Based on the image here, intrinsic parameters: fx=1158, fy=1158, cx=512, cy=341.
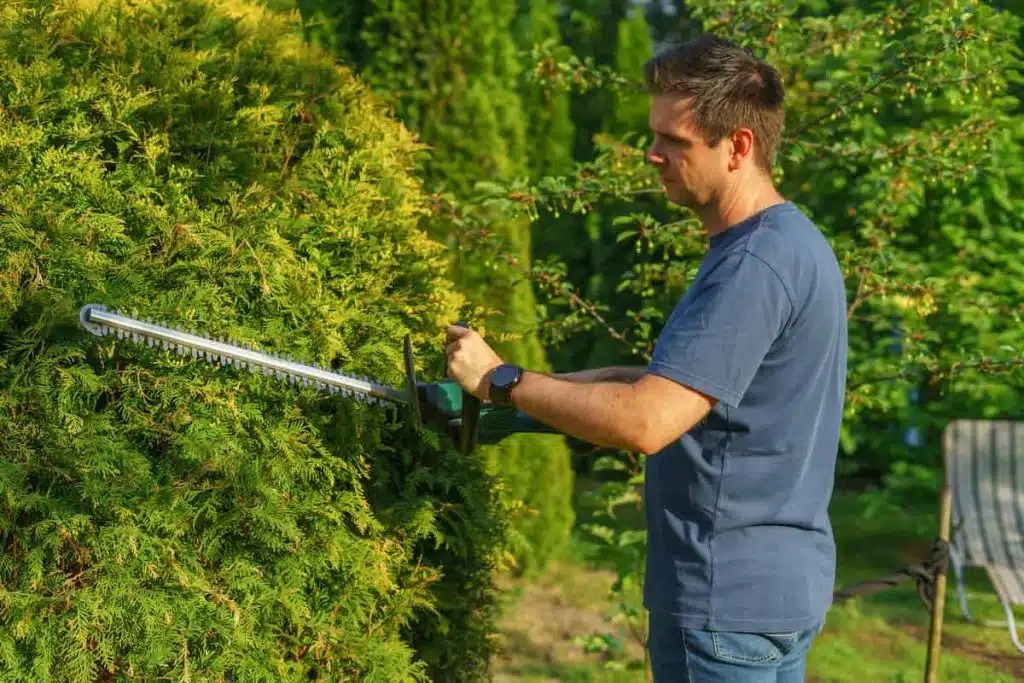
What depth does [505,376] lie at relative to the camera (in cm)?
214

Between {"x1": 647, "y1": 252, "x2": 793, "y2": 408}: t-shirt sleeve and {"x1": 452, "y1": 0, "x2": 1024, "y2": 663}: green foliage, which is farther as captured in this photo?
{"x1": 452, "y1": 0, "x2": 1024, "y2": 663}: green foliage

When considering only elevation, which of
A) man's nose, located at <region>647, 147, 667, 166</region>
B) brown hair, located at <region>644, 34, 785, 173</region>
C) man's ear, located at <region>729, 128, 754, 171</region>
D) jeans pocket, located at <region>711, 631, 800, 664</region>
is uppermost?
brown hair, located at <region>644, 34, 785, 173</region>

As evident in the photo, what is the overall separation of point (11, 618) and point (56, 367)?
0.57 metres

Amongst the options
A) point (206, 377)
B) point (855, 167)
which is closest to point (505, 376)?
point (206, 377)

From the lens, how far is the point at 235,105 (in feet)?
10.0

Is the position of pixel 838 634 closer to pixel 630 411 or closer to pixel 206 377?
pixel 206 377

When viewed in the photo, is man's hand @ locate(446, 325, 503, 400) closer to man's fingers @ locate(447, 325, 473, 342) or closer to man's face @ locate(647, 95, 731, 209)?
man's fingers @ locate(447, 325, 473, 342)

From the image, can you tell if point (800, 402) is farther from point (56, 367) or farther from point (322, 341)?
point (56, 367)

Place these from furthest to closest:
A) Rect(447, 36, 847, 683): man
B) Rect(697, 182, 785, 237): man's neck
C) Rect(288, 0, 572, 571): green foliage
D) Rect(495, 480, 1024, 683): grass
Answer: Rect(288, 0, 572, 571): green foliage, Rect(495, 480, 1024, 683): grass, Rect(697, 182, 785, 237): man's neck, Rect(447, 36, 847, 683): man

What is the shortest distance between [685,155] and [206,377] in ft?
4.06

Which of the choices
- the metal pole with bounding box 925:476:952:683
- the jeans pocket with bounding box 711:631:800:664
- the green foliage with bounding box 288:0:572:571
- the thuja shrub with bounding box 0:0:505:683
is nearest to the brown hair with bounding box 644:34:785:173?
the jeans pocket with bounding box 711:631:800:664

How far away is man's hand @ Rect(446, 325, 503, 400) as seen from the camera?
2176 mm

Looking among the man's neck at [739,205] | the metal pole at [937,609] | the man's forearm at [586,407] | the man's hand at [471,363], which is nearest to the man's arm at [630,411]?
the man's forearm at [586,407]

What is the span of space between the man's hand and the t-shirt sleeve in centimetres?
33
